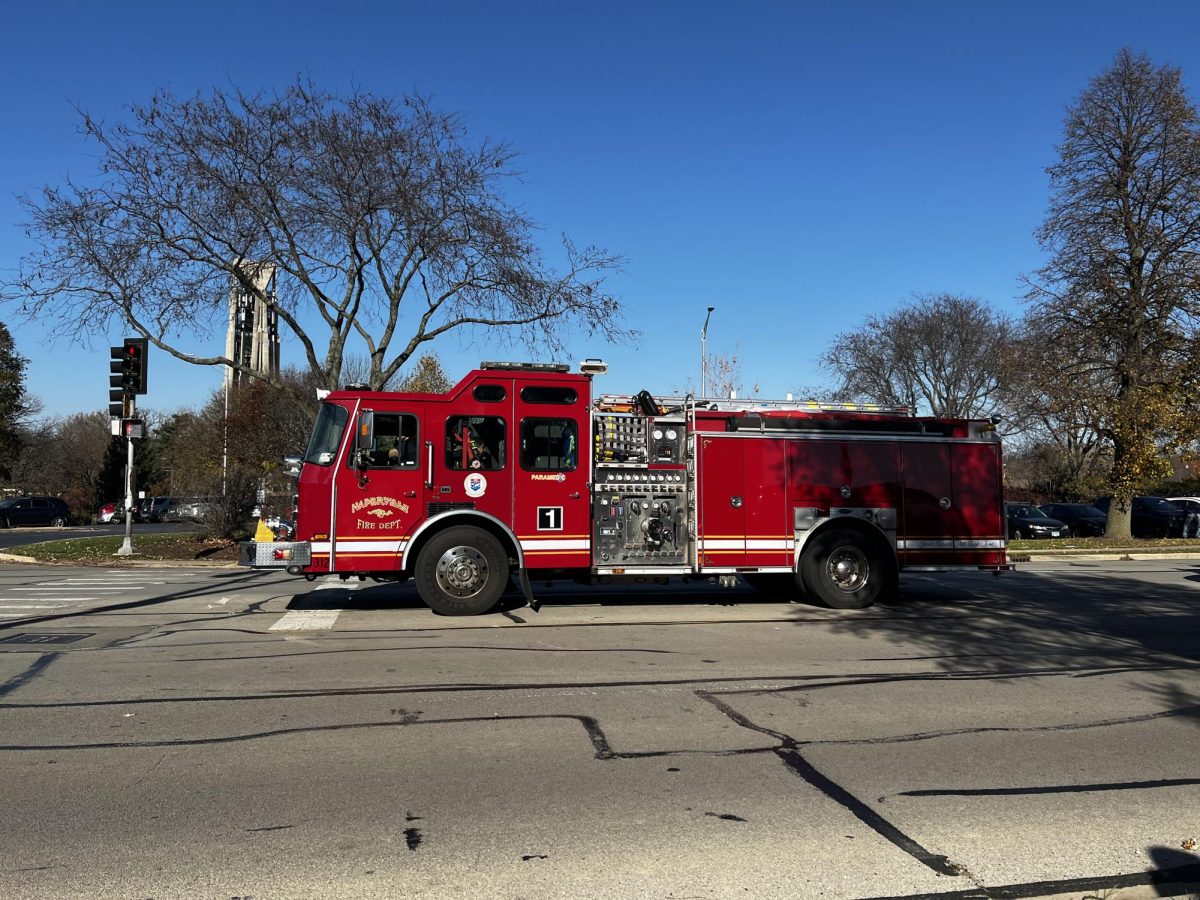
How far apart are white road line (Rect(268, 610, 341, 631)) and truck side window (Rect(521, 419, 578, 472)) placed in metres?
3.02

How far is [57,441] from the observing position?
66375 millimetres

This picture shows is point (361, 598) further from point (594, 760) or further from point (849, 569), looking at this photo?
point (594, 760)

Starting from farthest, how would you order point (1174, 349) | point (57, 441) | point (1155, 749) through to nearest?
point (57, 441), point (1174, 349), point (1155, 749)

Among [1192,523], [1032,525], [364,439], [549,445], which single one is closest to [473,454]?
[549,445]

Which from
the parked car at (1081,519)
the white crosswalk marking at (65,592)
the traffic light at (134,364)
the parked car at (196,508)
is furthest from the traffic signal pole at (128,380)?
the parked car at (1081,519)

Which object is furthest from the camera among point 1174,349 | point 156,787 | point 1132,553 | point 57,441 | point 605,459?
point 57,441

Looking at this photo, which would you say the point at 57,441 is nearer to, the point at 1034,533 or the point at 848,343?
the point at 848,343

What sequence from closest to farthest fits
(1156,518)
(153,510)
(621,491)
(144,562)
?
(621,491), (144,562), (1156,518), (153,510)

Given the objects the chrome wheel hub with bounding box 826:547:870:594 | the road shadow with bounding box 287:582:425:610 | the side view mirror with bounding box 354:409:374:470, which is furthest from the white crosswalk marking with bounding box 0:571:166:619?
the chrome wheel hub with bounding box 826:547:870:594

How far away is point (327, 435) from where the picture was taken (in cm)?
1116

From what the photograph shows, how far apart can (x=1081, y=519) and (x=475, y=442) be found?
1181 inches

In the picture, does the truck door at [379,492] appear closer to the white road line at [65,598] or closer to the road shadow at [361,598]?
the road shadow at [361,598]

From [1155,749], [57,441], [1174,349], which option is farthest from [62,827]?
[57,441]

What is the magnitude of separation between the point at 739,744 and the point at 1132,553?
2240 cm
